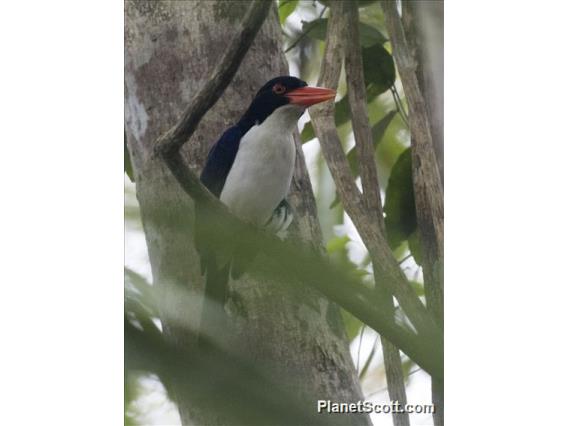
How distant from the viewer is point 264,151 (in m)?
2.28

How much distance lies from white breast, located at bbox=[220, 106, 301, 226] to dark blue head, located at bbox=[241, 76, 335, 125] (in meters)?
0.02

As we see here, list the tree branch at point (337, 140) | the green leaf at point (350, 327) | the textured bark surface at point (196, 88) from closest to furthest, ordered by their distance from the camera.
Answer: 1. the green leaf at point (350, 327)
2. the textured bark surface at point (196, 88)
3. the tree branch at point (337, 140)

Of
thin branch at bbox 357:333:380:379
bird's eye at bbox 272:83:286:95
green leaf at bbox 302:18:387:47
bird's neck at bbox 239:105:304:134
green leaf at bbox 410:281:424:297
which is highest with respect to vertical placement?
green leaf at bbox 302:18:387:47

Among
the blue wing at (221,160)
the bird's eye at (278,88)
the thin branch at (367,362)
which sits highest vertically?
the bird's eye at (278,88)

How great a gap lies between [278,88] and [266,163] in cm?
24

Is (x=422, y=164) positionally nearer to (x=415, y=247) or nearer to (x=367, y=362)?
(x=415, y=247)

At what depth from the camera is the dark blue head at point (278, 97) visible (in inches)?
84.0

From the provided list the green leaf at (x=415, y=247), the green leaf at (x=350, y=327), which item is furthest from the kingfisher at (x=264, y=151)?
the green leaf at (x=350, y=327)

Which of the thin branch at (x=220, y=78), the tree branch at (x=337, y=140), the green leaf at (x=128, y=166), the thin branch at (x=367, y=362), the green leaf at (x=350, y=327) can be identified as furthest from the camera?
the green leaf at (x=128, y=166)

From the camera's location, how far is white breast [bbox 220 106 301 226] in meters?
2.19

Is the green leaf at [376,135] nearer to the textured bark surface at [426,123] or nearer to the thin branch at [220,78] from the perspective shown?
the textured bark surface at [426,123]

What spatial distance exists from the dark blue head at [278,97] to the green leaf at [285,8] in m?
0.18

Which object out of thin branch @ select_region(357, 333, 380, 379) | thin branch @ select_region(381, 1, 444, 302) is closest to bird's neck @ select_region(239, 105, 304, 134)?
thin branch @ select_region(381, 1, 444, 302)

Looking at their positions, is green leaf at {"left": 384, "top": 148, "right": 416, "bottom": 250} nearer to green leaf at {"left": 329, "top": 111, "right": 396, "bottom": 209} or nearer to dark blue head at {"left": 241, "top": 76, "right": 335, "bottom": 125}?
green leaf at {"left": 329, "top": 111, "right": 396, "bottom": 209}
